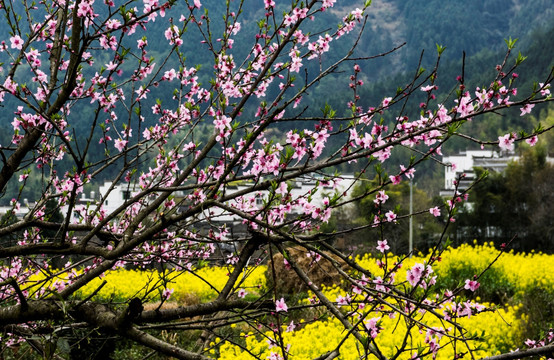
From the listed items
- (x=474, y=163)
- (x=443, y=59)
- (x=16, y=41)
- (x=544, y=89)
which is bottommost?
(x=544, y=89)

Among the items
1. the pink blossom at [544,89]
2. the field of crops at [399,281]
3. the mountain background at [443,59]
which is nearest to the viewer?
the pink blossom at [544,89]

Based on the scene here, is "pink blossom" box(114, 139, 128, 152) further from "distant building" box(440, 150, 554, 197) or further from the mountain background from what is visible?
"distant building" box(440, 150, 554, 197)

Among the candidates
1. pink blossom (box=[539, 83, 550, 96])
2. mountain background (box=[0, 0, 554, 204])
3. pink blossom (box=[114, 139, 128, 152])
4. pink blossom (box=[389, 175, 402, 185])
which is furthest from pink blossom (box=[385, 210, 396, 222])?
mountain background (box=[0, 0, 554, 204])

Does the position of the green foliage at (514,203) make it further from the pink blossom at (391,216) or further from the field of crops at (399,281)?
the pink blossom at (391,216)

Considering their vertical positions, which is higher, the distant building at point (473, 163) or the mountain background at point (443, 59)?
the mountain background at point (443, 59)

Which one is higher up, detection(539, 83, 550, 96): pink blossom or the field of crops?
the field of crops

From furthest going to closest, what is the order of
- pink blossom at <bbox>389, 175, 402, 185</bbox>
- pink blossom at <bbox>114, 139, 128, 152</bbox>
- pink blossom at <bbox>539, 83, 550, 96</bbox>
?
pink blossom at <bbox>114, 139, 128, 152</bbox>
pink blossom at <bbox>389, 175, 402, 185</bbox>
pink blossom at <bbox>539, 83, 550, 96</bbox>

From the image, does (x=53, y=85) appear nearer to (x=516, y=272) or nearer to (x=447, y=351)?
(x=447, y=351)

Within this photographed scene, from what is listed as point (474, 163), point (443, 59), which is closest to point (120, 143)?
point (474, 163)

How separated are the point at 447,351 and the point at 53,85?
5207 millimetres

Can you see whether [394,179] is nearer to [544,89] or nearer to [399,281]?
[544,89]

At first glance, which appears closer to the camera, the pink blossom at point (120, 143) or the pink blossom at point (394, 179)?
the pink blossom at point (394, 179)

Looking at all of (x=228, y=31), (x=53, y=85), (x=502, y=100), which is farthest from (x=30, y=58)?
(x=502, y=100)

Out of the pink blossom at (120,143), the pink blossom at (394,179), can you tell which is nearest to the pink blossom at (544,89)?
the pink blossom at (394,179)
